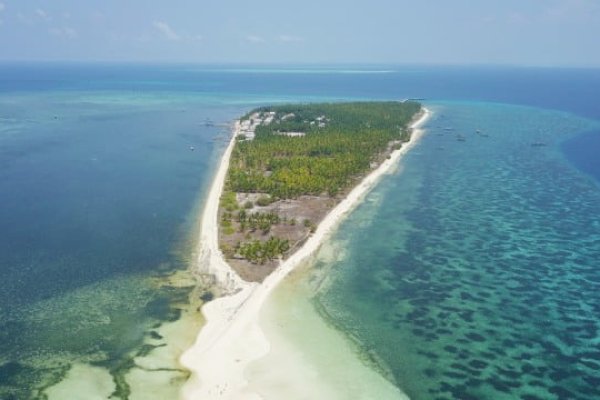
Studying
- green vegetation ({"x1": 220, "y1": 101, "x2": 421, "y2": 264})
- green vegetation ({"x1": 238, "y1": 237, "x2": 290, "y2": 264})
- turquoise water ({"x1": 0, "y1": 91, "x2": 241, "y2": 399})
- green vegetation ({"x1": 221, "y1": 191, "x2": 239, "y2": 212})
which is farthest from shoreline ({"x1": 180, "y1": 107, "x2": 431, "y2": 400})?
green vegetation ({"x1": 221, "y1": 191, "x2": 239, "y2": 212})

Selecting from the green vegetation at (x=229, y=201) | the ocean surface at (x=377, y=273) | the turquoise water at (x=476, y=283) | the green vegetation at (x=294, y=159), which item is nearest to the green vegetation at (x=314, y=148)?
the green vegetation at (x=294, y=159)

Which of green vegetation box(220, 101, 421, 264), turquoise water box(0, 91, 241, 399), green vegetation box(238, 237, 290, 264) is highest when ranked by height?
green vegetation box(220, 101, 421, 264)

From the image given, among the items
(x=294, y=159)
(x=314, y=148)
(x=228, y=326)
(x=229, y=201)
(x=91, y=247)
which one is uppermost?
(x=314, y=148)

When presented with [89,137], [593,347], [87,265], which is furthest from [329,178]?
[89,137]

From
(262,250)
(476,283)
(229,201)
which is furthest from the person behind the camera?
(229,201)

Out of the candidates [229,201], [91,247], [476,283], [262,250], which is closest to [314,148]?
[229,201]

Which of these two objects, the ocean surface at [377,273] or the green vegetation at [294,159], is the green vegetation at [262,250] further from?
the ocean surface at [377,273]

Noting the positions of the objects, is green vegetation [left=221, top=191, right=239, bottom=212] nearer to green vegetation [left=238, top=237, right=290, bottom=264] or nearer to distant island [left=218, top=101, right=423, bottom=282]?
distant island [left=218, top=101, right=423, bottom=282]

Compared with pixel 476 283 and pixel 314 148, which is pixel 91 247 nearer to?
pixel 476 283
